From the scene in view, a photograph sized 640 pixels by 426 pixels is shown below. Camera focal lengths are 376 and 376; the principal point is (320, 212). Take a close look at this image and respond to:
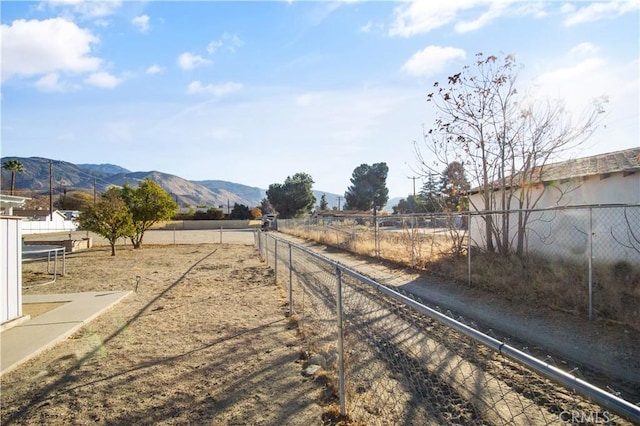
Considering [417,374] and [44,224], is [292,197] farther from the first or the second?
[417,374]

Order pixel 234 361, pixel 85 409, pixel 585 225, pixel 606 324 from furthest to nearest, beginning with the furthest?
pixel 585 225 → pixel 606 324 → pixel 234 361 → pixel 85 409

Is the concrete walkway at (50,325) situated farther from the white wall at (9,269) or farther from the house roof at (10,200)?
the house roof at (10,200)

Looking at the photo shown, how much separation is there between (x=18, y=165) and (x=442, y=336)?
78849 mm

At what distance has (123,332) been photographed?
5574mm

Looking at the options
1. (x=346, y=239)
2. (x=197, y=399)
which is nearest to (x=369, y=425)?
(x=197, y=399)

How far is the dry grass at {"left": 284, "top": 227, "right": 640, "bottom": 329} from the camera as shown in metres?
6.64

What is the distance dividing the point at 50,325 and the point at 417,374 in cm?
543

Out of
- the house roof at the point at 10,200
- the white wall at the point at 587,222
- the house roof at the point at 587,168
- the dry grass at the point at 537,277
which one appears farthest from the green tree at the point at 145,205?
the white wall at the point at 587,222

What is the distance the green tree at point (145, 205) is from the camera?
2158cm

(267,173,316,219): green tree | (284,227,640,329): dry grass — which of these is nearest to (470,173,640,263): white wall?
(284,227,640,329): dry grass

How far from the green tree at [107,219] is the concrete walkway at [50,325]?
10397mm

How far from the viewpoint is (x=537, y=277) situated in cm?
811

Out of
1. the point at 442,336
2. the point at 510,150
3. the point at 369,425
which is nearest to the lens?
the point at 369,425

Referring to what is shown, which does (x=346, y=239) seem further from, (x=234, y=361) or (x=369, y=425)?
(x=369, y=425)
